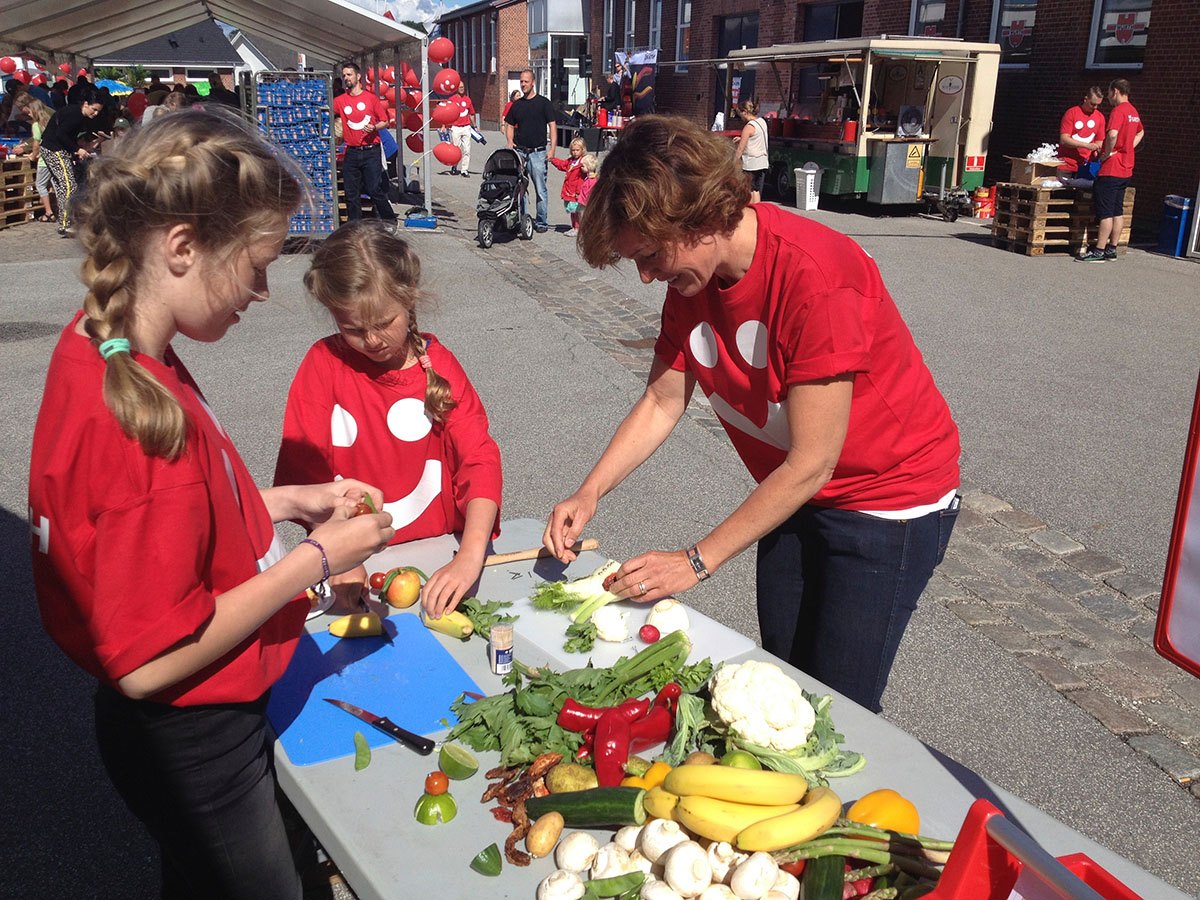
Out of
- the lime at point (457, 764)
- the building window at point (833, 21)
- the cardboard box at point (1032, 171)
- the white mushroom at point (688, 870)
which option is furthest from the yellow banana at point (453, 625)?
the building window at point (833, 21)

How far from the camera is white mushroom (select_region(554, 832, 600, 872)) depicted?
177cm

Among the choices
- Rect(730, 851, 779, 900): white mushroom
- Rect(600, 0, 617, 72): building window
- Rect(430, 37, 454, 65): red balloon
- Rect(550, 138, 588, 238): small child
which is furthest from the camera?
Rect(600, 0, 617, 72): building window

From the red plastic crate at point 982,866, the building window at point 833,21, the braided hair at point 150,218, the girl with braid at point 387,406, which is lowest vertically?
the red plastic crate at point 982,866

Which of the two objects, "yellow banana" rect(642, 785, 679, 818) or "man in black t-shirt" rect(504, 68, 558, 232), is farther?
"man in black t-shirt" rect(504, 68, 558, 232)

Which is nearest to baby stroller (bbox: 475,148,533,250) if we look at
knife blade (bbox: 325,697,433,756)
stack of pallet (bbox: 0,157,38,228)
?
stack of pallet (bbox: 0,157,38,228)

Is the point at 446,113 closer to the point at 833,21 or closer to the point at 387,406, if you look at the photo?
the point at 833,21

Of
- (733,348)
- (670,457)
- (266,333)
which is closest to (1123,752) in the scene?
(733,348)

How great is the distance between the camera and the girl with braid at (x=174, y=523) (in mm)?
1603

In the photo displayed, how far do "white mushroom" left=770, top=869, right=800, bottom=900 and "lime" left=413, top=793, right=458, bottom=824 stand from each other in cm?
62

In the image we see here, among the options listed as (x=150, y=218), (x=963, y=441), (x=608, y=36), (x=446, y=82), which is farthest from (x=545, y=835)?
(x=608, y=36)

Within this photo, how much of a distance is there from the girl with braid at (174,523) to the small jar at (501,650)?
0.48 meters

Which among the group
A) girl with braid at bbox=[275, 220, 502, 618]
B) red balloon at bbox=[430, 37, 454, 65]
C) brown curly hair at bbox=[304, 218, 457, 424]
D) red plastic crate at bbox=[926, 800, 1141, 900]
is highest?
red balloon at bbox=[430, 37, 454, 65]

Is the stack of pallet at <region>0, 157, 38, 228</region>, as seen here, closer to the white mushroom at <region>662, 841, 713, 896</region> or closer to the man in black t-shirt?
the man in black t-shirt

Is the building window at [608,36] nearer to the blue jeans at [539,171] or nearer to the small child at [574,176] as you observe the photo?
the small child at [574,176]
